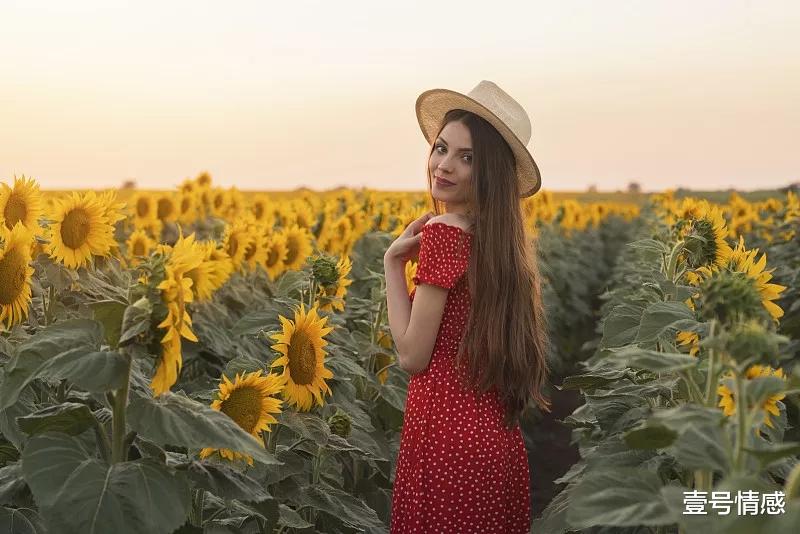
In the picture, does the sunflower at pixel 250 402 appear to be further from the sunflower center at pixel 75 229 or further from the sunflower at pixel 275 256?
the sunflower at pixel 275 256

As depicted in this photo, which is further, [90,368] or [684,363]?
[90,368]

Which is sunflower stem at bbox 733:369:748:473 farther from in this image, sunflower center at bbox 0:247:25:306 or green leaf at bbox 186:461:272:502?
sunflower center at bbox 0:247:25:306

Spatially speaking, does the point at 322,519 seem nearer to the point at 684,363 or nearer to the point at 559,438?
the point at 684,363

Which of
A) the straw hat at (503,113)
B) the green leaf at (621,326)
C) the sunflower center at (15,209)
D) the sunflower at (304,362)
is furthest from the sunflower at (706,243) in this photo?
the sunflower center at (15,209)

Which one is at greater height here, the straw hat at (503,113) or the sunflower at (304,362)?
the straw hat at (503,113)

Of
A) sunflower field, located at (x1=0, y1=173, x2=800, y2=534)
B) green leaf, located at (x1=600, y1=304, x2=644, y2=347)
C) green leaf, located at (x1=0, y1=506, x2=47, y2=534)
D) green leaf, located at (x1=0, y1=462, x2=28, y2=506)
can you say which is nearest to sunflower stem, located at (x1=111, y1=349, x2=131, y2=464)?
sunflower field, located at (x1=0, y1=173, x2=800, y2=534)

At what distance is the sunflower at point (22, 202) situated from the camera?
3.57 meters

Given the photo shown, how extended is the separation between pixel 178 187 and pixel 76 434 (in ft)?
22.2

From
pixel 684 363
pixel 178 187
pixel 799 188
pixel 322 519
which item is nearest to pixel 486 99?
pixel 322 519

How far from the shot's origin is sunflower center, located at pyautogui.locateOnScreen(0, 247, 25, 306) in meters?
2.93

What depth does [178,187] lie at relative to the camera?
8.81 m

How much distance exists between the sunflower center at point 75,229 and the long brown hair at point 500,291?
138 cm

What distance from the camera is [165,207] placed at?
8.20 m

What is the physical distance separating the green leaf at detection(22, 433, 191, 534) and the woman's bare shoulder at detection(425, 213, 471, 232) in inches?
54.9
